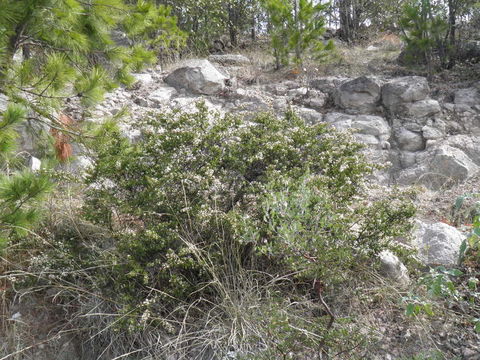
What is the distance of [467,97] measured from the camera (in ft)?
20.8

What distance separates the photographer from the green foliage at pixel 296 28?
22.8ft

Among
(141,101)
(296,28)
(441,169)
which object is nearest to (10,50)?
(141,101)

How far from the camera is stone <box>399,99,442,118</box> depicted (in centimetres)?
616

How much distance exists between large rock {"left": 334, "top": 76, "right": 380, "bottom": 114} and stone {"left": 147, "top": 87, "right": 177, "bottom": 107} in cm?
240

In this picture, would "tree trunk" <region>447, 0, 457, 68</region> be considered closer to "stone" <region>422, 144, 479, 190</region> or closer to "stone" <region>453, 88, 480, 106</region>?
"stone" <region>453, 88, 480, 106</region>

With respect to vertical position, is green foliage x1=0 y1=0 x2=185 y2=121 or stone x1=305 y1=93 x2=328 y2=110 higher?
green foliage x1=0 y1=0 x2=185 y2=121

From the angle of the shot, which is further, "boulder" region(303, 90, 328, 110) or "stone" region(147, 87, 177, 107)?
"boulder" region(303, 90, 328, 110)

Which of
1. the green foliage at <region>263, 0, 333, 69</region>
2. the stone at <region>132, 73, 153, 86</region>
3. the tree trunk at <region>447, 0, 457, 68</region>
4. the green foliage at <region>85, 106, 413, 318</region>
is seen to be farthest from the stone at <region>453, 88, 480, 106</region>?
the stone at <region>132, 73, 153, 86</region>

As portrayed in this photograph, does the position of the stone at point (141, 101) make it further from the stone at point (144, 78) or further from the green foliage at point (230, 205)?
the green foliage at point (230, 205)

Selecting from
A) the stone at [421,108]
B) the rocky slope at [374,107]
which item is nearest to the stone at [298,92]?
the rocky slope at [374,107]

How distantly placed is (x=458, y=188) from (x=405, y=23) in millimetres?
3321

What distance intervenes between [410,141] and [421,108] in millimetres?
567

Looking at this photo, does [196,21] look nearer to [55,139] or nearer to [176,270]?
[55,139]

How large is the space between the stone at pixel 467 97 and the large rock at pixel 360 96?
3.59 feet
